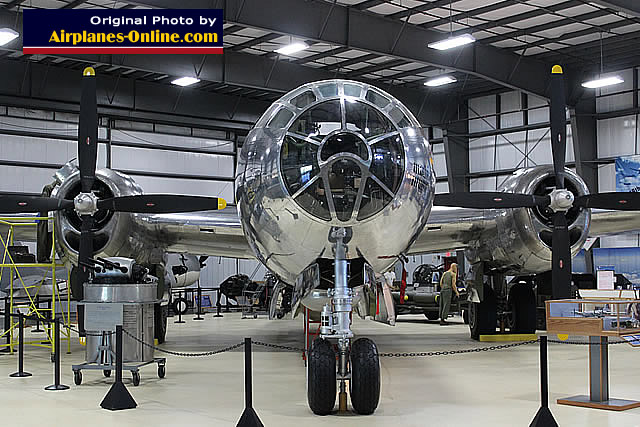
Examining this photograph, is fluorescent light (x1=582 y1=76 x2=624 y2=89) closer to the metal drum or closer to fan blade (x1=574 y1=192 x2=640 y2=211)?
fan blade (x1=574 y1=192 x2=640 y2=211)

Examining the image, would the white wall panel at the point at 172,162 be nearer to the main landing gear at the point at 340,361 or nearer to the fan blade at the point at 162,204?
the fan blade at the point at 162,204

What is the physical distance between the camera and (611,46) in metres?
A: 25.5

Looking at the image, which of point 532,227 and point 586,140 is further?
point 586,140

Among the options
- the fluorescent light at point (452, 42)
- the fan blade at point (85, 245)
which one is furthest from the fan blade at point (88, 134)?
the fluorescent light at point (452, 42)

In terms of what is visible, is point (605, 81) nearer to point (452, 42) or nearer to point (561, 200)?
point (452, 42)

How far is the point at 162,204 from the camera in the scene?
34.9ft

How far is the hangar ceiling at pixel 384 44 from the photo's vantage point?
60.5 feet

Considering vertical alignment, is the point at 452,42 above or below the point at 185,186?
above

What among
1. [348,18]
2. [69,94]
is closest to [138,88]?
[69,94]

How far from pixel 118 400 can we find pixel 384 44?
14.5m

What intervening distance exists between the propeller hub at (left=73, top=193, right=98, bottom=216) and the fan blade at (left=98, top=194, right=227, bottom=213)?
18cm

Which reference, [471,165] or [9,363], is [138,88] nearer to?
[471,165]

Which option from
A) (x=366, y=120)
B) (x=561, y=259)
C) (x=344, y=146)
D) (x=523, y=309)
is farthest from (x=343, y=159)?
(x=523, y=309)

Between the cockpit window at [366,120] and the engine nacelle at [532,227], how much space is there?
5975 millimetres
